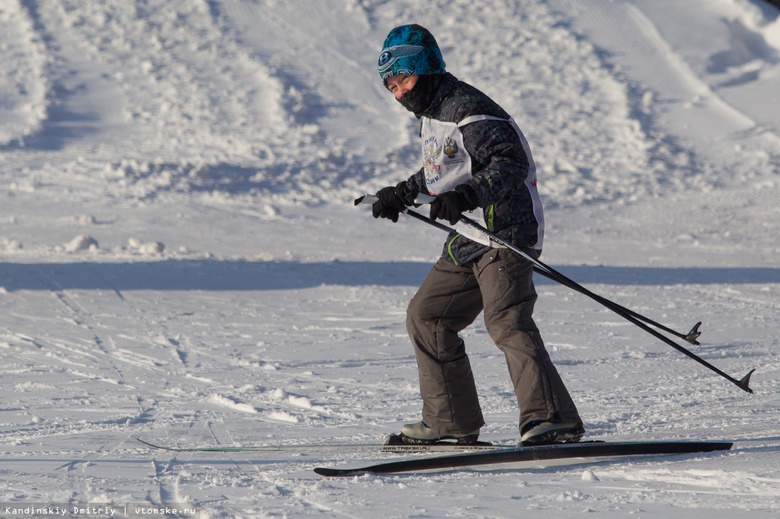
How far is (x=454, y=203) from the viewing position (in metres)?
3.20

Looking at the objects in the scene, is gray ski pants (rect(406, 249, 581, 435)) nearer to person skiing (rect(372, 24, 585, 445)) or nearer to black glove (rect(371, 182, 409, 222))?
person skiing (rect(372, 24, 585, 445))

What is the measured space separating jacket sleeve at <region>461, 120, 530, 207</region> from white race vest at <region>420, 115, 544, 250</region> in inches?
1.3

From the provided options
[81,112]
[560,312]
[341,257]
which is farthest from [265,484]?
[81,112]

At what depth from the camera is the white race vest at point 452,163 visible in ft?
11.0

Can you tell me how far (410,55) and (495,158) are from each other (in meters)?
0.50

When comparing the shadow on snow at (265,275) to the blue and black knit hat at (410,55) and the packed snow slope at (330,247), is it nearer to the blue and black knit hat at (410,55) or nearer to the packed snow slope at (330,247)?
the packed snow slope at (330,247)

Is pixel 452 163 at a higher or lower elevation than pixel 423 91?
lower

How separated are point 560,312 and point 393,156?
8.14 m

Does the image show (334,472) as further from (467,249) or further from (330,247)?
(330,247)

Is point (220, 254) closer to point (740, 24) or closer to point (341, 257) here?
point (341, 257)

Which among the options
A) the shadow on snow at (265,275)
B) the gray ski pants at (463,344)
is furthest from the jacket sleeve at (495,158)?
the shadow on snow at (265,275)

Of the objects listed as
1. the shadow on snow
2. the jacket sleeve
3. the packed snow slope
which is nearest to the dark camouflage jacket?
the jacket sleeve

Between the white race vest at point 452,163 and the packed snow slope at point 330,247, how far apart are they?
0.88 metres

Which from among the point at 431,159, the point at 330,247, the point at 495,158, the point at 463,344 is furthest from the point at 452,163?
the point at 330,247
